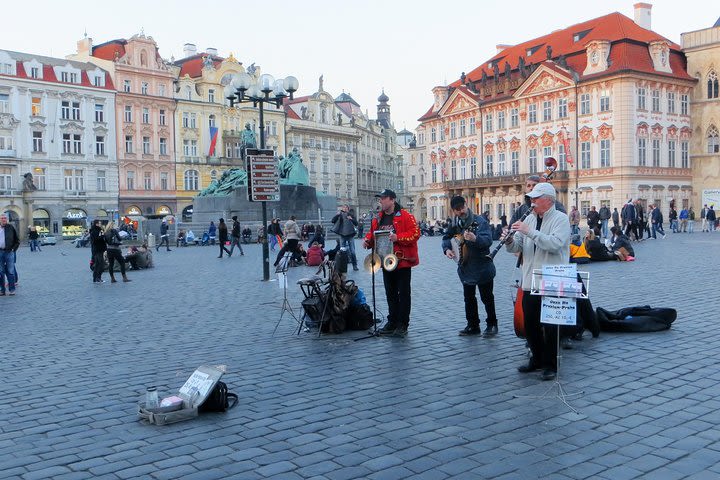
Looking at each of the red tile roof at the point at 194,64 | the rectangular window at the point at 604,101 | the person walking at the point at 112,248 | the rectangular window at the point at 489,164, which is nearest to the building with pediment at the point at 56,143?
the red tile roof at the point at 194,64

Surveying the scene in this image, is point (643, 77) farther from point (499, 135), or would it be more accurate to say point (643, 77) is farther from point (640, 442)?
point (640, 442)

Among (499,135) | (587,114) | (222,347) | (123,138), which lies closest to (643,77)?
(587,114)

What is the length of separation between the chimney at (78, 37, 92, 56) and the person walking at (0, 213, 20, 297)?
55707 mm

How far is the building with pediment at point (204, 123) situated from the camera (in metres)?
69.2

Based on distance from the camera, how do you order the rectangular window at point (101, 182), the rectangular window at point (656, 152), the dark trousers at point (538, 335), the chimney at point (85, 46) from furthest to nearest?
1. the chimney at point (85, 46)
2. the rectangular window at point (101, 182)
3. the rectangular window at point (656, 152)
4. the dark trousers at point (538, 335)

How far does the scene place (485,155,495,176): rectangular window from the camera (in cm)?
6392

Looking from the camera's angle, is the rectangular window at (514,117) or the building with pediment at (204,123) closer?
the rectangular window at (514,117)

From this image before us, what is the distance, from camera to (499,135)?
62.8 meters

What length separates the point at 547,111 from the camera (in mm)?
57719

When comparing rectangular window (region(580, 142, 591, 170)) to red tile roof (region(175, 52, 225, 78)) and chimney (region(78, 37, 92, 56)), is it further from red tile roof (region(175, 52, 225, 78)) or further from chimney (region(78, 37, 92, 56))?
chimney (region(78, 37, 92, 56))

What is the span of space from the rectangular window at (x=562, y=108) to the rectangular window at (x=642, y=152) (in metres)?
6.30

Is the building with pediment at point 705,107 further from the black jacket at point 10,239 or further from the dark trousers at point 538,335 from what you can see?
the dark trousers at point 538,335

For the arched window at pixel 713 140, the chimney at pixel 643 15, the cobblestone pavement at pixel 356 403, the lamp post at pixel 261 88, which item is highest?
the chimney at pixel 643 15

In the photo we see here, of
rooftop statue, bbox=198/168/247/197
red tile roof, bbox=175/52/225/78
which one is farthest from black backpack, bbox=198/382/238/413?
red tile roof, bbox=175/52/225/78
